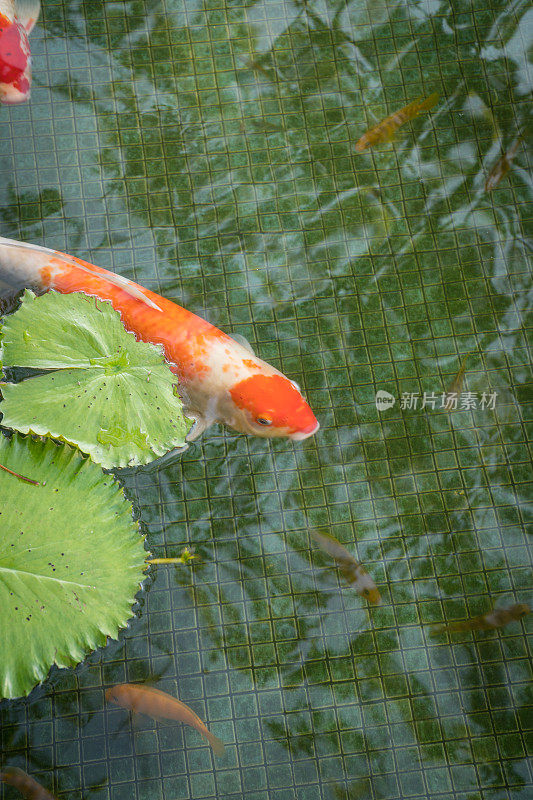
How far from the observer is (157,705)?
6.79 feet

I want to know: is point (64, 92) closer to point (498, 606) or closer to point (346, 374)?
point (346, 374)

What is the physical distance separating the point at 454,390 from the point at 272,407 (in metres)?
0.76

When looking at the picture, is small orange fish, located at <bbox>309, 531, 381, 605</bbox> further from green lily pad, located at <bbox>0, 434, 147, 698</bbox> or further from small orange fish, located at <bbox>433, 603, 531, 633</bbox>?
green lily pad, located at <bbox>0, 434, 147, 698</bbox>

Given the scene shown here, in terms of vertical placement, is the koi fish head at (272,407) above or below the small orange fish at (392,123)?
below

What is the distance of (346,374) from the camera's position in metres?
2.46

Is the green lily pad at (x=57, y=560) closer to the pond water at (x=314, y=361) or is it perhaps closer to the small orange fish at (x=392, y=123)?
the pond water at (x=314, y=361)

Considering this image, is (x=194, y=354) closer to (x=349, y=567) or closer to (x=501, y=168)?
(x=349, y=567)

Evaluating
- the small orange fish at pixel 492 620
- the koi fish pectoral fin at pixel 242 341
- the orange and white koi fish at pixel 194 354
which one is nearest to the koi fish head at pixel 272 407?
the orange and white koi fish at pixel 194 354

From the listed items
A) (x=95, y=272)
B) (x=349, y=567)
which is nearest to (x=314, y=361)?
(x=349, y=567)

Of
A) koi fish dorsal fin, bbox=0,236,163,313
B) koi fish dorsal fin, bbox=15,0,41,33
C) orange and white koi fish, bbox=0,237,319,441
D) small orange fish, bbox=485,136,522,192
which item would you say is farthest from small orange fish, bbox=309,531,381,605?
koi fish dorsal fin, bbox=15,0,41,33

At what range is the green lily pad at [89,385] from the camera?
1800 millimetres

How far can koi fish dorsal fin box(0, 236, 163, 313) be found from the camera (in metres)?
2.29

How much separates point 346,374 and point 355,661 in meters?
1.05

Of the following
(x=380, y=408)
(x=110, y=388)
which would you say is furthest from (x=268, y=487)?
(x=110, y=388)
